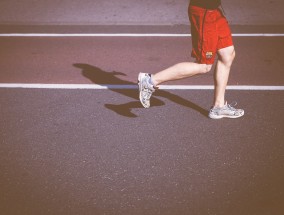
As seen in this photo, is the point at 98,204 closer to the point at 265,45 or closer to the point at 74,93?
the point at 74,93

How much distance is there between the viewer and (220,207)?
10.7 ft

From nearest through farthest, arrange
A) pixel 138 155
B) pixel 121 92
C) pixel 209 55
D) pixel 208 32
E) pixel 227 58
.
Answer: pixel 138 155 → pixel 208 32 → pixel 209 55 → pixel 227 58 → pixel 121 92

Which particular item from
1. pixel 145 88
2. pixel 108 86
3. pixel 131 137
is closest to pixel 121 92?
pixel 108 86

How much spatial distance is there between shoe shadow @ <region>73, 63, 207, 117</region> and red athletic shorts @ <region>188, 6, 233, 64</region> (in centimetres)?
90

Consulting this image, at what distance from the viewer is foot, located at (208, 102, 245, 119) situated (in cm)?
481

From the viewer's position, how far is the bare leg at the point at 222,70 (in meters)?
4.55

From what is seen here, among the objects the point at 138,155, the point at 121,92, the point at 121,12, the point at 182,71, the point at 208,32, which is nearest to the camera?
the point at 138,155

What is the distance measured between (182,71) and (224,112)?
0.72m

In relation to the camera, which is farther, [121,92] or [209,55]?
[121,92]

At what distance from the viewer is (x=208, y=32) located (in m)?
4.35

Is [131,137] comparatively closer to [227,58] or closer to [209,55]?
[209,55]

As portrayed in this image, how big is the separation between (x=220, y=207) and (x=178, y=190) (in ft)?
1.33

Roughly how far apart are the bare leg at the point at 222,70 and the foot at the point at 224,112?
0.06m

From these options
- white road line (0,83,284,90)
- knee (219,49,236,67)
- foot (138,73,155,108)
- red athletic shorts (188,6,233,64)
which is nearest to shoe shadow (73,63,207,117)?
white road line (0,83,284,90)
